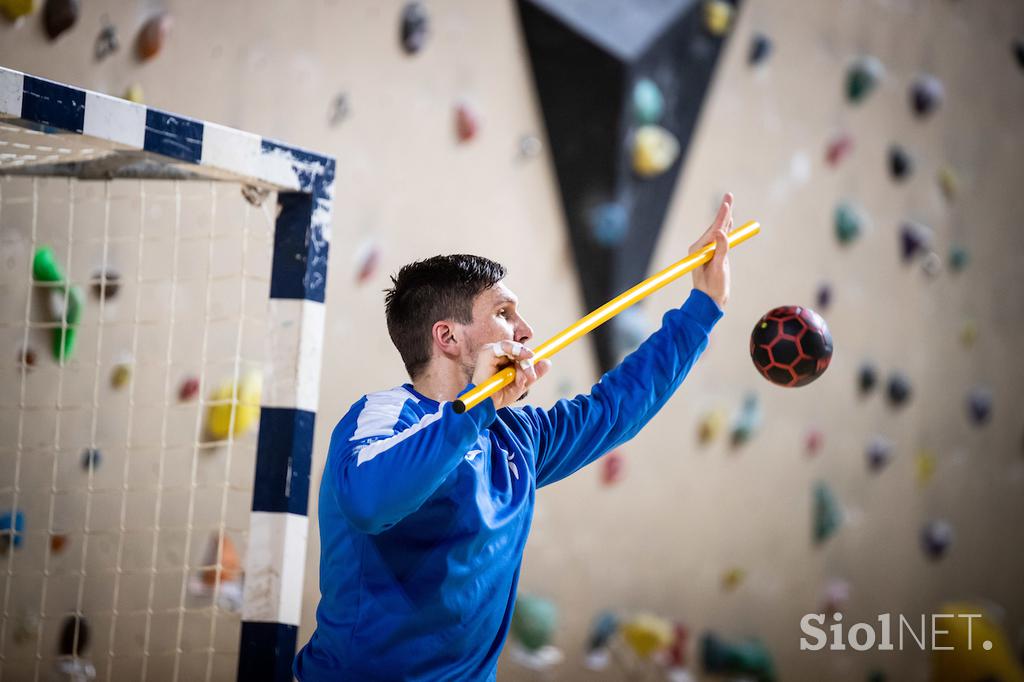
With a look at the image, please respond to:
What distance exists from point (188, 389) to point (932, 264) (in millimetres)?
3279

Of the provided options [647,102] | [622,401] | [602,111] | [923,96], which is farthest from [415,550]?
[923,96]

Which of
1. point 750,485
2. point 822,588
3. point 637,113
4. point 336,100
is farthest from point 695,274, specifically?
point 822,588

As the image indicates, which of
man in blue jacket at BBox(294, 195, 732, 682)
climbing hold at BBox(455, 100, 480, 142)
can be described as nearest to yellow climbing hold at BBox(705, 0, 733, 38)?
climbing hold at BBox(455, 100, 480, 142)

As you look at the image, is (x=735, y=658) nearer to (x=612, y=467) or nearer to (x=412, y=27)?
(x=612, y=467)

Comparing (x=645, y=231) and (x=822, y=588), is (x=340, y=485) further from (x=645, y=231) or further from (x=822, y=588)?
(x=822, y=588)

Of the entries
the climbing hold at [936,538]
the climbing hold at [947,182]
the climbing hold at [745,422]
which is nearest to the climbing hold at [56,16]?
the climbing hold at [745,422]

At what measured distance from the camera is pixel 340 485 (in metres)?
1.52

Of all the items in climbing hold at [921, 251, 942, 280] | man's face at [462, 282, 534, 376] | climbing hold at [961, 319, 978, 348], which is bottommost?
man's face at [462, 282, 534, 376]

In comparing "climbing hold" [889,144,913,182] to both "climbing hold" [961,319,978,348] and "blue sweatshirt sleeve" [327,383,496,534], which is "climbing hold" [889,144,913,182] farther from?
"blue sweatshirt sleeve" [327,383,496,534]

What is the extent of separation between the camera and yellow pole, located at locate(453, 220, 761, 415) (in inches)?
58.9

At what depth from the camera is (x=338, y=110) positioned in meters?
3.10

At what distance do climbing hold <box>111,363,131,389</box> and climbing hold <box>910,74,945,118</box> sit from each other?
345cm

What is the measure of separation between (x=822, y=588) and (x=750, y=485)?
0.57m

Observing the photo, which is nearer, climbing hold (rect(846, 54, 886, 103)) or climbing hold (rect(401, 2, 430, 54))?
climbing hold (rect(401, 2, 430, 54))
